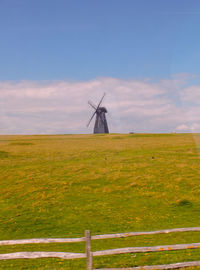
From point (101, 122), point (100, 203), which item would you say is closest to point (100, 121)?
point (101, 122)

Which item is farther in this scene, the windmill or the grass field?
the windmill

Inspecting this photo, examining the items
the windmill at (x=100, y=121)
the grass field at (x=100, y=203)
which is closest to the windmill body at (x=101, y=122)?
the windmill at (x=100, y=121)

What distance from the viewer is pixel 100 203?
82.1ft

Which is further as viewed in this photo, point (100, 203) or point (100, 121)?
point (100, 121)

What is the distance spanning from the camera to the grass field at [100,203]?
1612cm

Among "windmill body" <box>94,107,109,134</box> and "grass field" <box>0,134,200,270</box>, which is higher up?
"windmill body" <box>94,107,109,134</box>

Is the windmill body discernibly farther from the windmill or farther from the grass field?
the grass field

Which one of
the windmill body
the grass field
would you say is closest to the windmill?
the windmill body

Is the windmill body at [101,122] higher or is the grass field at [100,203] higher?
the windmill body at [101,122]

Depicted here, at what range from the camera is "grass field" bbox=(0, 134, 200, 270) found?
16125mm

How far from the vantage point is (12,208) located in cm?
2436

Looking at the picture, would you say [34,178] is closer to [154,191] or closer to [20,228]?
[20,228]

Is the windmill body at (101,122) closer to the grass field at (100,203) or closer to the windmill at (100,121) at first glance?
the windmill at (100,121)

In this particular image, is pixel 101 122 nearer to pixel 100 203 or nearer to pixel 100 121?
pixel 100 121
